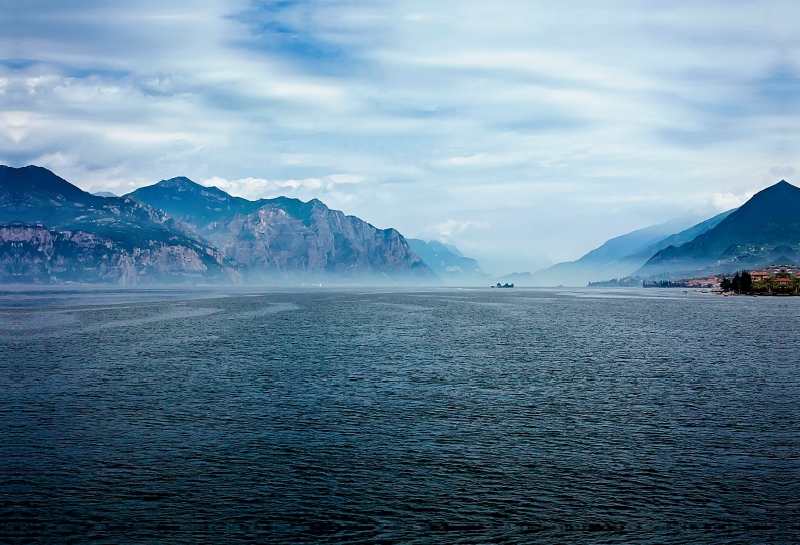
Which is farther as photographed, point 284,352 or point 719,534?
point 284,352

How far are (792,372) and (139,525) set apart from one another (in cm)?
7192

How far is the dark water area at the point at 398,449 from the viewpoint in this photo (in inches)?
1093

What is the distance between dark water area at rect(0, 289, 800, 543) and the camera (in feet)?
91.0

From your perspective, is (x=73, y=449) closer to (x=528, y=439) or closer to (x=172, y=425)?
(x=172, y=425)

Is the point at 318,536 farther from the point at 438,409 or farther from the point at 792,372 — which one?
the point at 792,372

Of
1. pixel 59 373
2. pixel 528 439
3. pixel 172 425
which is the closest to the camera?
pixel 528 439

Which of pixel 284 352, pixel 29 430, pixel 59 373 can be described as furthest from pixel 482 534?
pixel 284 352

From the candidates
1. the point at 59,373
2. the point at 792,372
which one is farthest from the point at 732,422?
the point at 59,373

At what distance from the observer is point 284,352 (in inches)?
3482

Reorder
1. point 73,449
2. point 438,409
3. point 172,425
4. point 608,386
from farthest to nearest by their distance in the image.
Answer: point 608,386
point 438,409
point 172,425
point 73,449

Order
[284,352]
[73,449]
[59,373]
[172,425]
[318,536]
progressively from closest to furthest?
[318,536] < [73,449] < [172,425] < [59,373] < [284,352]

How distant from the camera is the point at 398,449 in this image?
38.5m

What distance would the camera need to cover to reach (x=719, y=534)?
26.7m

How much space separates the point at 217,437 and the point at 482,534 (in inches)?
857
